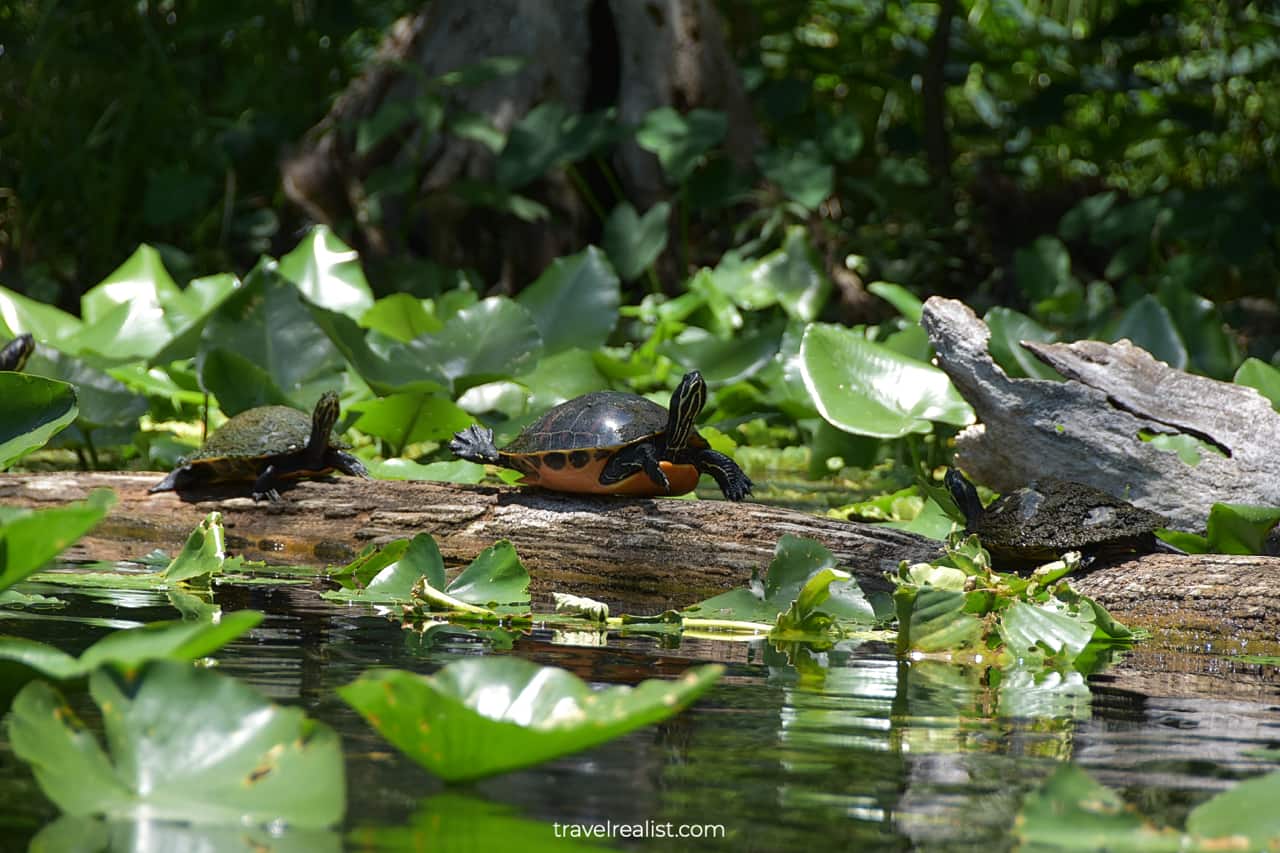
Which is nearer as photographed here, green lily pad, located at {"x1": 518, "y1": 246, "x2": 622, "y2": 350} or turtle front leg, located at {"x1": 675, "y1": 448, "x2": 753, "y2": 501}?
turtle front leg, located at {"x1": 675, "y1": 448, "x2": 753, "y2": 501}

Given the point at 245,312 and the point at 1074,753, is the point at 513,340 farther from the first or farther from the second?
the point at 1074,753

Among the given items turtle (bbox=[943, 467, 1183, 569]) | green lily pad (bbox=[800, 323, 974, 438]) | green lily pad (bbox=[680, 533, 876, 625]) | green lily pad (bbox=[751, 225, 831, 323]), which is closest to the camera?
→ green lily pad (bbox=[680, 533, 876, 625])

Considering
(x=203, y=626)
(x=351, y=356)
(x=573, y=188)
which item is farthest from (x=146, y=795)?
(x=573, y=188)

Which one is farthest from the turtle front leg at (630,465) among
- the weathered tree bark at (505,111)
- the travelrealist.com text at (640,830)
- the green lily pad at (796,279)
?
the weathered tree bark at (505,111)

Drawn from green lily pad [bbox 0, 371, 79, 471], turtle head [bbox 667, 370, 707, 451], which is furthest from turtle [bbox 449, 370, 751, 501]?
green lily pad [bbox 0, 371, 79, 471]

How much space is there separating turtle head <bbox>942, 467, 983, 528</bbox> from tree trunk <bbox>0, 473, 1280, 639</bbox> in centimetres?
19

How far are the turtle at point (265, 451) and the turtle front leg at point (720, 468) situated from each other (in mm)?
775

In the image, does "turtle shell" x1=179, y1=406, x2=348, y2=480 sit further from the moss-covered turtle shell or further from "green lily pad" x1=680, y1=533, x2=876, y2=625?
the moss-covered turtle shell

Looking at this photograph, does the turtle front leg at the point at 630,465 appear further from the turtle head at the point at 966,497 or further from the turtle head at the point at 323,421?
the turtle head at the point at 323,421

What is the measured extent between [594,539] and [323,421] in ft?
2.49

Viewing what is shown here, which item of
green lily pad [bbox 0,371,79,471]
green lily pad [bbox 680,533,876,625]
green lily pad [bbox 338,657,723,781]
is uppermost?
green lily pad [bbox 0,371,79,471]

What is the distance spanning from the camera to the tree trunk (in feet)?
7.88

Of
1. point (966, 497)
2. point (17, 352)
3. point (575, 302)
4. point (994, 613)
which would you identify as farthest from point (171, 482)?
point (994, 613)

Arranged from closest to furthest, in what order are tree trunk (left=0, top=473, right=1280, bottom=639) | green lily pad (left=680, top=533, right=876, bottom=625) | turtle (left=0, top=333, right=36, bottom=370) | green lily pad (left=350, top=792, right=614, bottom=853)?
green lily pad (left=350, top=792, right=614, bottom=853) < green lily pad (left=680, top=533, right=876, bottom=625) < tree trunk (left=0, top=473, right=1280, bottom=639) < turtle (left=0, top=333, right=36, bottom=370)
